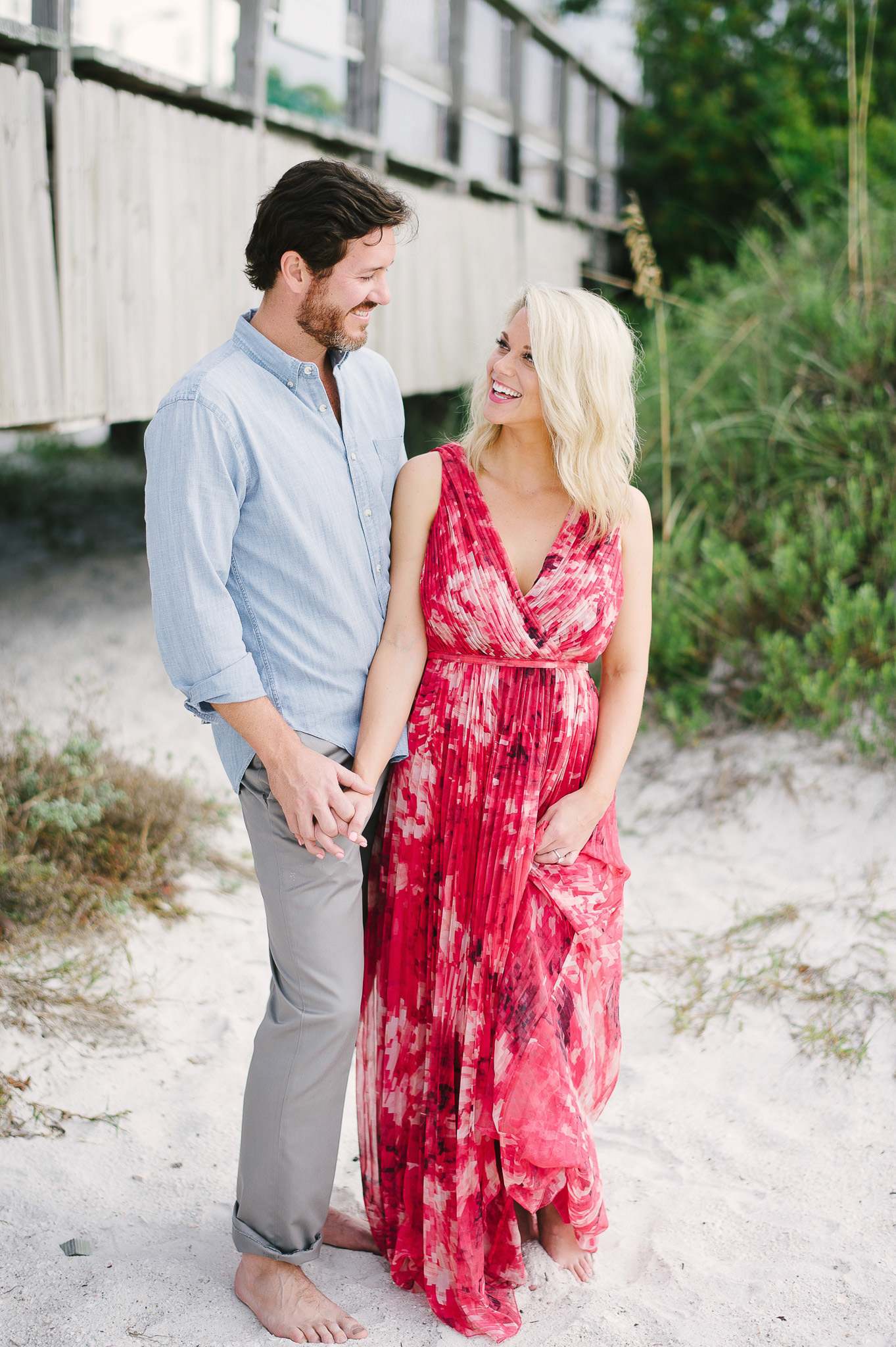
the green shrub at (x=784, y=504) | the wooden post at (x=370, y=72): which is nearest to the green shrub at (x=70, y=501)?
the wooden post at (x=370, y=72)

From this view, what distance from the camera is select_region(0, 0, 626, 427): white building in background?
369 cm

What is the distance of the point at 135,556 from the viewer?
6.81 meters

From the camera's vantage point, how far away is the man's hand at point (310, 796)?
194cm

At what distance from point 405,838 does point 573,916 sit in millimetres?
379

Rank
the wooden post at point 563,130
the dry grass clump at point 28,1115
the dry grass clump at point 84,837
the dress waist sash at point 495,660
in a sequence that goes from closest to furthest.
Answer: the dress waist sash at point 495,660 < the dry grass clump at point 28,1115 < the dry grass clump at point 84,837 < the wooden post at point 563,130

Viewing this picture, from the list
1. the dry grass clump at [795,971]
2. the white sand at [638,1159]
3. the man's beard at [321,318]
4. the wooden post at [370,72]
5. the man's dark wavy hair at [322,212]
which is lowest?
the white sand at [638,1159]

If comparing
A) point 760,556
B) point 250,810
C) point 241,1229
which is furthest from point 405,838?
point 760,556

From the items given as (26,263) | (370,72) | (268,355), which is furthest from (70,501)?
(268,355)

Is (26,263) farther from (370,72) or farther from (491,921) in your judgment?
(370,72)

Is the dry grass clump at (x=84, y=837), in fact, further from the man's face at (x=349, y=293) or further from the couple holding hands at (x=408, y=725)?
the man's face at (x=349, y=293)

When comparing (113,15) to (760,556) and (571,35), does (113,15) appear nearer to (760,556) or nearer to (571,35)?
(760,556)

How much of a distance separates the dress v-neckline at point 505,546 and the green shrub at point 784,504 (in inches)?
105

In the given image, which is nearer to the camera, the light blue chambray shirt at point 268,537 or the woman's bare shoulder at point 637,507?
the light blue chambray shirt at point 268,537

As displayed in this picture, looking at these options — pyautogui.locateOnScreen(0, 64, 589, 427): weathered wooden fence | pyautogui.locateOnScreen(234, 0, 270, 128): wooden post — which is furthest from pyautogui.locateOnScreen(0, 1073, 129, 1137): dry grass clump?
pyautogui.locateOnScreen(234, 0, 270, 128): wooden post
